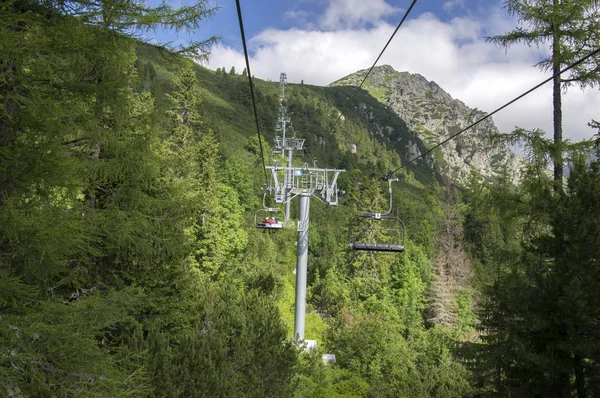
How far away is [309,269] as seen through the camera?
33469 mm

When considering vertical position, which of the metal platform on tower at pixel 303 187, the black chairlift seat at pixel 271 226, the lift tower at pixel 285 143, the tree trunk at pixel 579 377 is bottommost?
the tree trunk at pixel 579 377

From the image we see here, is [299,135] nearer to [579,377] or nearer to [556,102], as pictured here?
[556,102]

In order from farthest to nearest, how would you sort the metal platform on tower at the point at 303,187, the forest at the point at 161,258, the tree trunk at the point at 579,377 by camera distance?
the metal platform on tower at the point at 303,187
the tree trunk at the point at 579,377
the forest at the point at 161,258

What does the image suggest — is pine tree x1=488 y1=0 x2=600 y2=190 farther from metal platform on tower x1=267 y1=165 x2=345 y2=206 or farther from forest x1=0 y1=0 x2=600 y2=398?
metal platform on tower x1=267 y1=165 x2=345 y2=206

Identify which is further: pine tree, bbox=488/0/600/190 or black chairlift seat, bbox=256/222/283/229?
black chairlift seat, bbox=256/222/283/229

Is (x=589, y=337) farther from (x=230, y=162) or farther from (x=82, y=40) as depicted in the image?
(x=230, y=162)

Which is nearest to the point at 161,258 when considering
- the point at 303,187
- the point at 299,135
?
the point at 303,187

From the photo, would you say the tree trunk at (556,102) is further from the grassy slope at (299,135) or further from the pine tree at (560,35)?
the grassy slope at (299,135)

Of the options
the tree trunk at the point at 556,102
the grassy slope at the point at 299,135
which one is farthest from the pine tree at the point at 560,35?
the grassy slope at the point at 299,135

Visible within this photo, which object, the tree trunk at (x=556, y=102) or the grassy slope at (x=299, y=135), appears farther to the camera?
the grassy slope at (x=299, y=135)

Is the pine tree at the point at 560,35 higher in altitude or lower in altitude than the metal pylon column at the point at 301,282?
higher

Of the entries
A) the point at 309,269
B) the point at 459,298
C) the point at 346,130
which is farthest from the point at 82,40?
the point at 346,130

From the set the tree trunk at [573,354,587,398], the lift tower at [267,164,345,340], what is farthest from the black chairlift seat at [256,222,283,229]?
the tree trunk at [573,354,587,398]

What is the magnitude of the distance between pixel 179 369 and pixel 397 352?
11.7m
